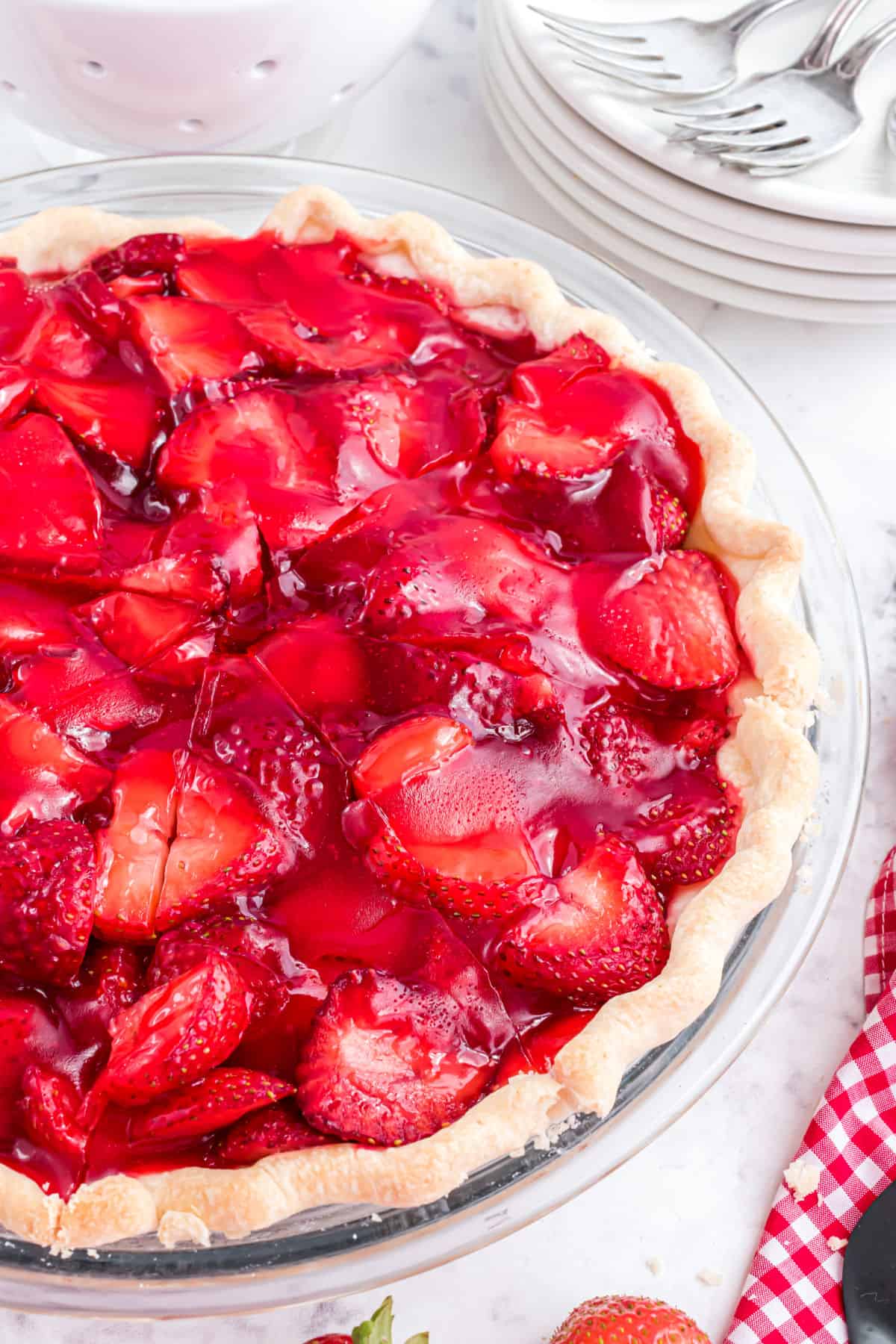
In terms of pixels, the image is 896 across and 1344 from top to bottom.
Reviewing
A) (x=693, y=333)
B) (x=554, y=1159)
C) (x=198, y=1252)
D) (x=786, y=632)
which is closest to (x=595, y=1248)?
(x=554, y=1159)

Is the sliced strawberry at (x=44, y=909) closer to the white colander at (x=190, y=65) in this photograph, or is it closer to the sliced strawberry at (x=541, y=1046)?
the sliced strawberry at (x=541, y=1046)

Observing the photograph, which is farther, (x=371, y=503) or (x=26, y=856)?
(x=371, y=503)

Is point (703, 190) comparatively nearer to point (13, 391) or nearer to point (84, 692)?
point (13, 391)

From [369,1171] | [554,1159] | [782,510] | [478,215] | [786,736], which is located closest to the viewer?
[369,1171]

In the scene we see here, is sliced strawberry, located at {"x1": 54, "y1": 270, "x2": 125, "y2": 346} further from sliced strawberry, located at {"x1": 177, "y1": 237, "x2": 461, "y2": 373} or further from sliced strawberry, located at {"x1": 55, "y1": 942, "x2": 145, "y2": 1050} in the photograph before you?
sliced strawberry, located at {"x1": 55, "y1": 942, "x2": 145, "y2": 1050}

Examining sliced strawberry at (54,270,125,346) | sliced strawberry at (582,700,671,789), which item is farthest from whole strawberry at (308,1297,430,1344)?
sliced strawberry at (54,270,125,346)

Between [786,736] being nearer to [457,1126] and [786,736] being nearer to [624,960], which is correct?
[624,960]

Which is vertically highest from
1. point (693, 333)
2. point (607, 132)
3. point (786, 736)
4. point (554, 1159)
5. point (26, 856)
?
point (607, 132)
